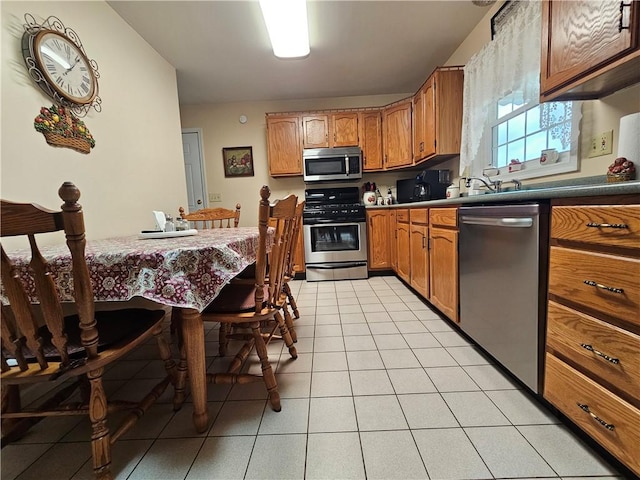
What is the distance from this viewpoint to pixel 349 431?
1.07 m

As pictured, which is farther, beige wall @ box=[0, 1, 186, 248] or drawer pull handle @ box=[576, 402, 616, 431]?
beige wall @ box=[0, 1, 186, 248]

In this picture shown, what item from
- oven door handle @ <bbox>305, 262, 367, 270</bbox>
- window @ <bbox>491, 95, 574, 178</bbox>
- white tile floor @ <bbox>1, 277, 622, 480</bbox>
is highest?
window @ <bbox>491, 95, 574, 178</bbox>

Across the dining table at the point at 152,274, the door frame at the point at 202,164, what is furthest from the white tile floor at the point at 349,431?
the door frame at the point at 202,164

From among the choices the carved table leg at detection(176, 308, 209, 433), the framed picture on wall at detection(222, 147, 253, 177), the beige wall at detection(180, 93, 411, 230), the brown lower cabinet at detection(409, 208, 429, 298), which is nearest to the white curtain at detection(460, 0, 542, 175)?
the brown lower cabinet at detection(409, 208, 429, 298)

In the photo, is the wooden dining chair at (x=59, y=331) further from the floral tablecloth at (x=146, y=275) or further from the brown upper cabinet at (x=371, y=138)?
the brown upper cabinet at (x=371, y=138)

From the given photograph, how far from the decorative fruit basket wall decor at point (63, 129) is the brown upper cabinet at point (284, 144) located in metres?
2.12

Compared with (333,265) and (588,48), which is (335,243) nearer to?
(333,265)

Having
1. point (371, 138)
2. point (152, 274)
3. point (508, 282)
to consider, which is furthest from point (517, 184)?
point (152, 274)

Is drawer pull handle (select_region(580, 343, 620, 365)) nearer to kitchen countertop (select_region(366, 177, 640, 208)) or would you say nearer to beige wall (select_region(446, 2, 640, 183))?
kitchen countertop (select_region(366, 177, 640, 208))

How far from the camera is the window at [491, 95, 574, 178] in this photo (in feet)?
5.38

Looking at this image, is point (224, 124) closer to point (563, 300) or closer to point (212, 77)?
point (212, 77)

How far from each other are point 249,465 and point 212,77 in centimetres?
366

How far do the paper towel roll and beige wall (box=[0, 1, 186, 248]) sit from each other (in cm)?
274

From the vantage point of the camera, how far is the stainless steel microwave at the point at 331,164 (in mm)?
3617
